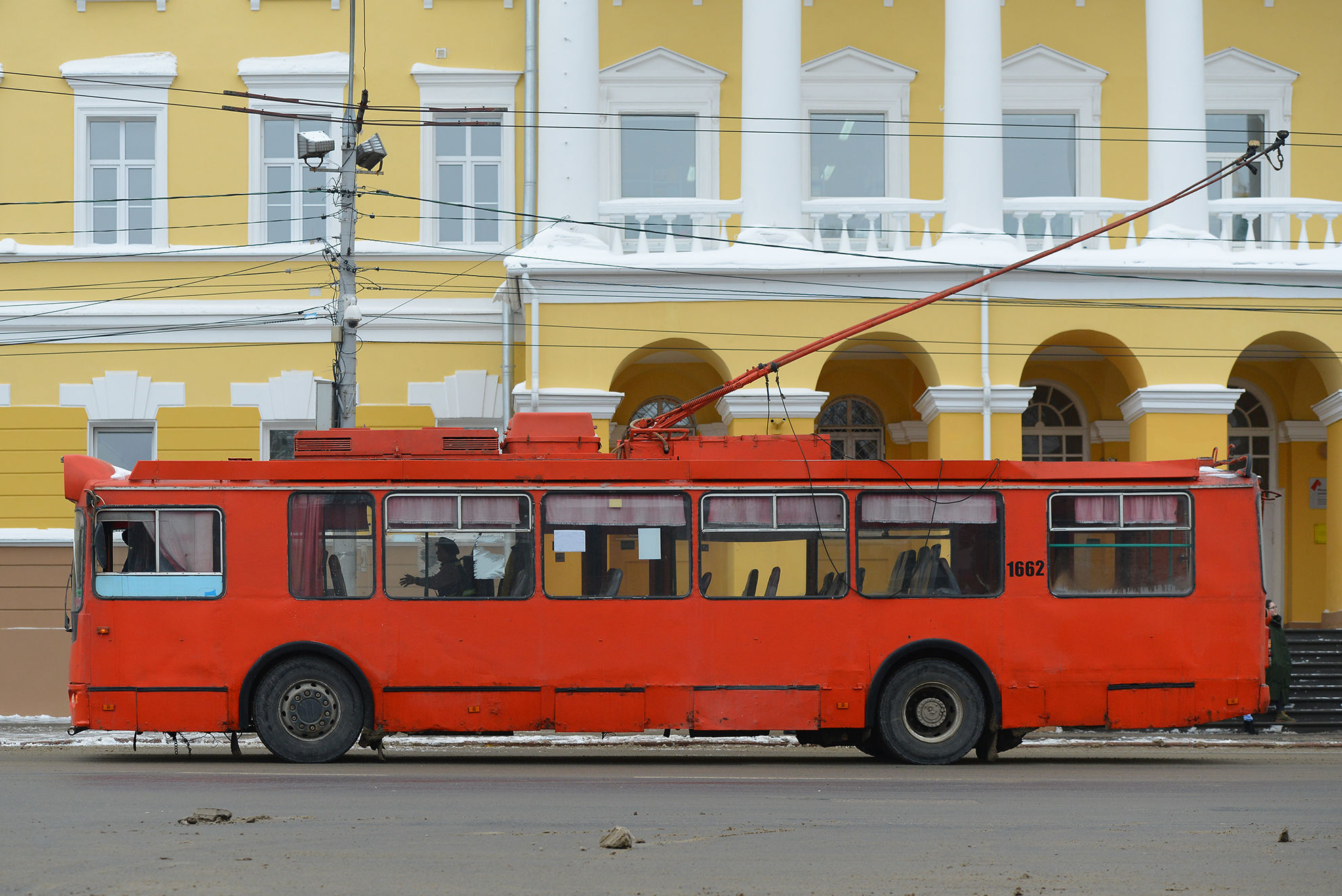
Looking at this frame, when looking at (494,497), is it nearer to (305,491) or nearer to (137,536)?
(305,491)

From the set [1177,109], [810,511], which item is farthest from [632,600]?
[1177,109]

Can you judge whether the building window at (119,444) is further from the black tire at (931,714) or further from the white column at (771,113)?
the black tire at (931,714)

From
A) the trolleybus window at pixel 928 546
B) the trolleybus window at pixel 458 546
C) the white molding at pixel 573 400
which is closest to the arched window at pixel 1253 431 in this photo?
the white molding at pixel 573 400

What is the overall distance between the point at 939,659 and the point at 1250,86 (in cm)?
1550

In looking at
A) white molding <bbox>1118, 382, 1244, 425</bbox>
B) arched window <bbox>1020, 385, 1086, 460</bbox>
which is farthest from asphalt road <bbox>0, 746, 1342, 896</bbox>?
arched window <bbox>1020, 385, 1086, 460</bbox>

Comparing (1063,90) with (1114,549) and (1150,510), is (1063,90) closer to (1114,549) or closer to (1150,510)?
(1150,510)

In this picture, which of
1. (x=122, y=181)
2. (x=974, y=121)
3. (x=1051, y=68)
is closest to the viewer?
(x=974, y=121)

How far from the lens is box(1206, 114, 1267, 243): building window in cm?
2488

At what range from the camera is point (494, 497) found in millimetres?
14180

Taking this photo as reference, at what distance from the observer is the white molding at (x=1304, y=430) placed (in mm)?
25734

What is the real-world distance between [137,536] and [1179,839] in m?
9.50

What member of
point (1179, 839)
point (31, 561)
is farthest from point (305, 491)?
point (31, 561)

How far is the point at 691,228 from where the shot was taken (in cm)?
2244

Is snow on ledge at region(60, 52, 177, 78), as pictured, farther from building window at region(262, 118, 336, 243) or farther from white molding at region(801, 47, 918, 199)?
white molding at region(801, 47, 918, 199)
